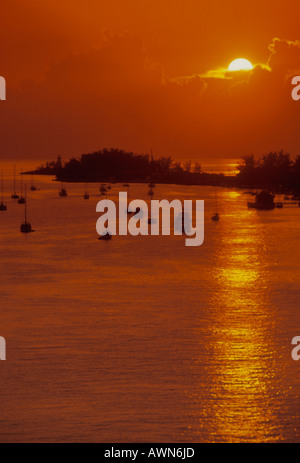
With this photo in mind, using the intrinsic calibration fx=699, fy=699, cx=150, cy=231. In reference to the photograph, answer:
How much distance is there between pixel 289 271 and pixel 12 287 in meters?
16.7

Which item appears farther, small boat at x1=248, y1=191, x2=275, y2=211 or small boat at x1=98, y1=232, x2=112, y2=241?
small boat at x1=248, y1=191, x2=275, y2=211

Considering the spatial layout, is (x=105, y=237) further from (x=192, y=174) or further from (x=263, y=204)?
(x=192, y=174)

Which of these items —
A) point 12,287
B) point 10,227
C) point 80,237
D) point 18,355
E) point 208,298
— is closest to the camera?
point 18,355

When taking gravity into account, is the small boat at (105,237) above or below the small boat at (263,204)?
below

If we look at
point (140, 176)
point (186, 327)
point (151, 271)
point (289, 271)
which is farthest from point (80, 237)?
point (140, 176)

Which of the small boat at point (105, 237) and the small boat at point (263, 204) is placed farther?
the small boat at point (263, 204)

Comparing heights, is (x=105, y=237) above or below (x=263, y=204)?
below

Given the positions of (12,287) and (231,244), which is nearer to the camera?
(12,287)

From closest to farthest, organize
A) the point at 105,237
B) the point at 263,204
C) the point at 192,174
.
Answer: the point at 105,237, the point at 263,204, the point at 192,174

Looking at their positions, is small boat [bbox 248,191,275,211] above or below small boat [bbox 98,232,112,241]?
above

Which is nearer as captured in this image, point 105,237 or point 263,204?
point 105,237

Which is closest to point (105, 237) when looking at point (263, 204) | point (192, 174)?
point (263, 204)
